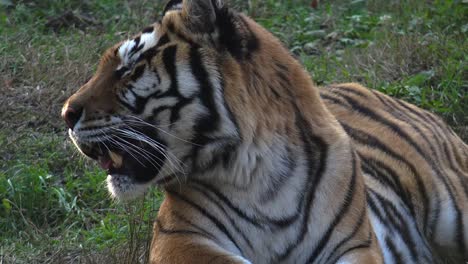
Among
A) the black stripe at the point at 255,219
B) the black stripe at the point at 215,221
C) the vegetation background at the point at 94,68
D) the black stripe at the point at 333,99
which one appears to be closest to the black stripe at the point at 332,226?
the black stripe at the point at 255,219

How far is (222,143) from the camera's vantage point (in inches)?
127

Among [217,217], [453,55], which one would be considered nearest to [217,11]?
[217,217]

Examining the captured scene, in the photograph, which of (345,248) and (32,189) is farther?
(32,189)

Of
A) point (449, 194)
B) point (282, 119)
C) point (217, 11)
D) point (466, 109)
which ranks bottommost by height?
point (466, 109)

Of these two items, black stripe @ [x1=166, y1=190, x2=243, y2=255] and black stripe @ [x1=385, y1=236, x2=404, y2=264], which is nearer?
black stripe @ [x1=166, y1=190, x2=243, y2=255]

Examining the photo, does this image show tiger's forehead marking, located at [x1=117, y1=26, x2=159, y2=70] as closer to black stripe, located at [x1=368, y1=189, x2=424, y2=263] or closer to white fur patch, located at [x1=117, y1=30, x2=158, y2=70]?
white fur patch, located at [x1=117, y1=30, x2=158, y2=70]

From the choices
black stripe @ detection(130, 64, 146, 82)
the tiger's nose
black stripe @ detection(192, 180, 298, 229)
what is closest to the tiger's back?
black stripe @ detection(192, 180, 298, 229)

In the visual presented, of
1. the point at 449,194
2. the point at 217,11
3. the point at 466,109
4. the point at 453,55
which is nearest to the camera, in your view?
the point at 217,11

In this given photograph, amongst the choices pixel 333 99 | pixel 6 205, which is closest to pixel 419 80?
pixel 333 99

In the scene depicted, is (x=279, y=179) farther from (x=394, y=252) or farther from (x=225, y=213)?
(x=394, y=252)

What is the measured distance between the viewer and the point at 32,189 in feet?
15.3

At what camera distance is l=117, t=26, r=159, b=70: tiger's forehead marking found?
3295 mm

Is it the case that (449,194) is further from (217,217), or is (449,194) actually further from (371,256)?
(217,217)

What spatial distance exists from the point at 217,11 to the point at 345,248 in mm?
866
